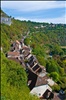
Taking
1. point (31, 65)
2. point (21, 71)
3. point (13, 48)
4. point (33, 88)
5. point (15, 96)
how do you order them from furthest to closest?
point (13, 48), point (31, 65), point (33, 88), point (21, 71), point (15, 96)

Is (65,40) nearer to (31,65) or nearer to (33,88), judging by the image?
(31,65)

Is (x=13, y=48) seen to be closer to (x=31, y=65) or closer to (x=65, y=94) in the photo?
(x=31, y=65)

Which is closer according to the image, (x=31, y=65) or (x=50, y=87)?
(x=50, y=87)

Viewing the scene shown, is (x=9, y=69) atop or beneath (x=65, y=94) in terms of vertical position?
atop

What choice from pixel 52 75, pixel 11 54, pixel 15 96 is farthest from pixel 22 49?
pixel 15 96

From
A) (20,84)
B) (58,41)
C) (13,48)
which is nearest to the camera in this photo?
(20,84)

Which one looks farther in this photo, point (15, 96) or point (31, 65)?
point (31, 65)

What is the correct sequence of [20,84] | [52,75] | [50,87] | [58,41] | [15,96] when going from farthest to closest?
[58,41] < [52,75] < [50,87] < [20,84] < [15,96]

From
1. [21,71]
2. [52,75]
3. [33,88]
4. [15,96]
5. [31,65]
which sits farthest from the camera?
[31,65]

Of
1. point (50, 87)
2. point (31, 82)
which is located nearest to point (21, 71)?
point (31, 82)
